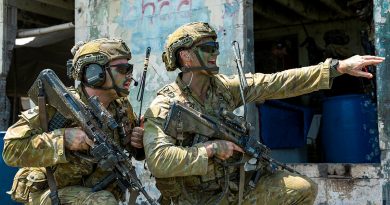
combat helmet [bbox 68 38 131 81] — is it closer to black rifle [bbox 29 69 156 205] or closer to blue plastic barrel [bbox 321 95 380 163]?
black rifle [bbox 29 69 156 205]

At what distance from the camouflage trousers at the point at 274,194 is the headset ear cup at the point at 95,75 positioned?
86 cm

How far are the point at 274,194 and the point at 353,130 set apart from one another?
267 centimetres

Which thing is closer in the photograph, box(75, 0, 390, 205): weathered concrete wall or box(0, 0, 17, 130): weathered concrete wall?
box(75, 0, 390, 205): weathered concrete wall

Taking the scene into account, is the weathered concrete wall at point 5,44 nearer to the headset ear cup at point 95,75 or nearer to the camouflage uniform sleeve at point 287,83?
the headset ear cup at point 95,75

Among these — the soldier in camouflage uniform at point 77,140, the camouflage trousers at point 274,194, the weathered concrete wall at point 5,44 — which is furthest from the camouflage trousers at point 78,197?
the weathered concrete wall at point 5,44

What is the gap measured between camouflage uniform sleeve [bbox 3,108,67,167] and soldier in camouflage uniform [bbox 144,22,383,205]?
1.66ft

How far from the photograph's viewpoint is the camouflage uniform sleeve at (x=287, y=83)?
3264 millimetres

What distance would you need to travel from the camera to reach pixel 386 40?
Result: 4.38 m

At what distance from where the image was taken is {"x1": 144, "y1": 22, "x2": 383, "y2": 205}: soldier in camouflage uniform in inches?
118

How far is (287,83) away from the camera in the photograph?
335 centimetres

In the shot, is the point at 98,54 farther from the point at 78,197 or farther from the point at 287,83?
the point at 287,83

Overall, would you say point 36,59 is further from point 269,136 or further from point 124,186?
point 124,186

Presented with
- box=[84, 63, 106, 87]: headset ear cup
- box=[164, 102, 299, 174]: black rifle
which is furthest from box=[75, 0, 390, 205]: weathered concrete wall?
box=[84, 63, 106, 87]: headset ear cup

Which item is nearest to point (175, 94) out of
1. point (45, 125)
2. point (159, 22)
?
point (45, 125)
